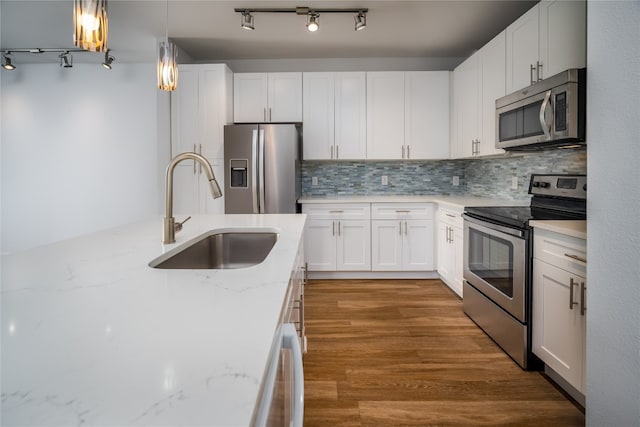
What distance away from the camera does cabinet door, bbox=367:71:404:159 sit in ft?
14.3

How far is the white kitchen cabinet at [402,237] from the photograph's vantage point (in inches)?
164

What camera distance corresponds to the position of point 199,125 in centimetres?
413

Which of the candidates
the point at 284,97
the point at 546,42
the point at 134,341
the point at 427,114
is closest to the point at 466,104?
the point at 427,114

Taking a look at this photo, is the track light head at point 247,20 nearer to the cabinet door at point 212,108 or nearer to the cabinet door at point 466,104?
the cabinet door at point 212,108

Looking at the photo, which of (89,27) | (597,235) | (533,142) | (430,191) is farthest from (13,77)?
(597,235)

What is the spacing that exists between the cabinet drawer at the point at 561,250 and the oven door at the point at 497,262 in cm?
10

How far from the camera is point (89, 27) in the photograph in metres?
1.38

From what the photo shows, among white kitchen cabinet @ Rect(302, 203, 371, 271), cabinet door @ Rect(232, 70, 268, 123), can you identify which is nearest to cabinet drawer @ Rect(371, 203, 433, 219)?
white kitchen cabinet @ Rect(302, 203, 371, 271)

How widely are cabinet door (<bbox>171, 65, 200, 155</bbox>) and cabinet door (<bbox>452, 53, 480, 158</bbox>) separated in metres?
2.75

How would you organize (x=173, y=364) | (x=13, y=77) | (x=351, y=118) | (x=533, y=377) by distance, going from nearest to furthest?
1. (x=173, y=364)
2. (x=533, y=377)
3. (x=351, y=118)
4. (x=13, y=77)

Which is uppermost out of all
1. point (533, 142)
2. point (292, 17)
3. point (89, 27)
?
point (292, 17)

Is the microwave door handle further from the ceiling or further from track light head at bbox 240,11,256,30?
track light head at bbox 240,11,256,30

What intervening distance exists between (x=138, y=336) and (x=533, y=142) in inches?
99.3

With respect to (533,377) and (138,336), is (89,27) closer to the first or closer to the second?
(138,336)
